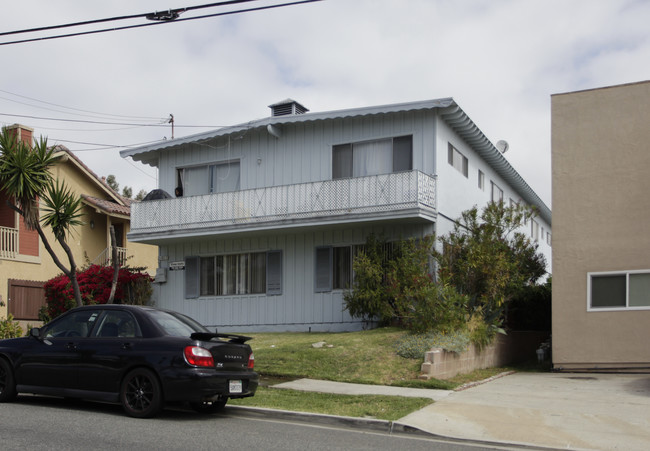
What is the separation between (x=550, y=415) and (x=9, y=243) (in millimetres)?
20381

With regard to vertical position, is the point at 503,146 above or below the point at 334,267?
above

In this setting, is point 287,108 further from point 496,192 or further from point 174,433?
point 174,433

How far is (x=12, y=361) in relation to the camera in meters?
10.5

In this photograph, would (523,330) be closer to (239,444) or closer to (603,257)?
(603,257)

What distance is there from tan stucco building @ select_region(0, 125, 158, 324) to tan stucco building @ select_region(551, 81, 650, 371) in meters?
14.0

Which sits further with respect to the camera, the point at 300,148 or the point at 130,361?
the point at 300,148

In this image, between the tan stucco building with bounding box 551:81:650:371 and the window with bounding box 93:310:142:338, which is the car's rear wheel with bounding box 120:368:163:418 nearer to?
the window with bounding box 93:310:142:338

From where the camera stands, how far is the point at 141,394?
959 cm

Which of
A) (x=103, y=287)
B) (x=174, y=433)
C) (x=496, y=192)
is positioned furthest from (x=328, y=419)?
(x=496, y=192)

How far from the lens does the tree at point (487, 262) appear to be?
16969 mm

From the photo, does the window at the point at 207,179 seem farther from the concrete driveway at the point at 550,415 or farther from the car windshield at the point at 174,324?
the car windshield at the point at 174,324

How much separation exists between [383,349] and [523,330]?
7.40 metres

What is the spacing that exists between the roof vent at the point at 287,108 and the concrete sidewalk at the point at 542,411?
10.9 m

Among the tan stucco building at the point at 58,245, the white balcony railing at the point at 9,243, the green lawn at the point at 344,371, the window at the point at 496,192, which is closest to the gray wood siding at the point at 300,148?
the tan stucco building at the point at 58,245
